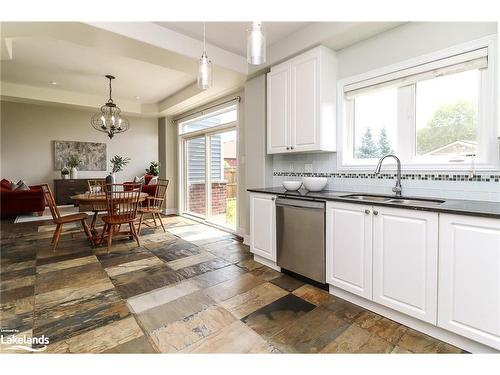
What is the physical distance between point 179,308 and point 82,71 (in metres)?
4.30

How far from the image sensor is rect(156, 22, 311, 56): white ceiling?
262 centimetres

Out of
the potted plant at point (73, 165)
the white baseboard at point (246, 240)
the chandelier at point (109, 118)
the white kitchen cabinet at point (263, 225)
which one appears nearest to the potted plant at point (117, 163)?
the potted plant at point (73, 165)

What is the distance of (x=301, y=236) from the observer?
2.45 metres

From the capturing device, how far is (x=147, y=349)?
1556 millimetres

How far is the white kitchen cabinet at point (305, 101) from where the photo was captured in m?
2.56

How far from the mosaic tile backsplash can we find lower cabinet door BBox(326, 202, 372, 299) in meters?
0.60

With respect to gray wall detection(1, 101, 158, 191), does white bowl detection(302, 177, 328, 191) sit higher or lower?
lower

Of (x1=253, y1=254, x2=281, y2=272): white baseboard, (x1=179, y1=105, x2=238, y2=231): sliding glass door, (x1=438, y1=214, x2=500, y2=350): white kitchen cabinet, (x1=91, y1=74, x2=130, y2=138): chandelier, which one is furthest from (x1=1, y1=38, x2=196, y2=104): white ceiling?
(x1=438, y1=214, x2=500, y2=350): white kitchen cabinet

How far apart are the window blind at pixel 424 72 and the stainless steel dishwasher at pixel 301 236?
4.20 ft

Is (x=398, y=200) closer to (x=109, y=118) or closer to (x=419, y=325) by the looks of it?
(x=419, y=325)

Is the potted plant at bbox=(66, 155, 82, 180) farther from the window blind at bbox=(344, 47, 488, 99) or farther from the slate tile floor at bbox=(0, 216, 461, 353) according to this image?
the window blind at bbox=(344, 47, 488, 99)
